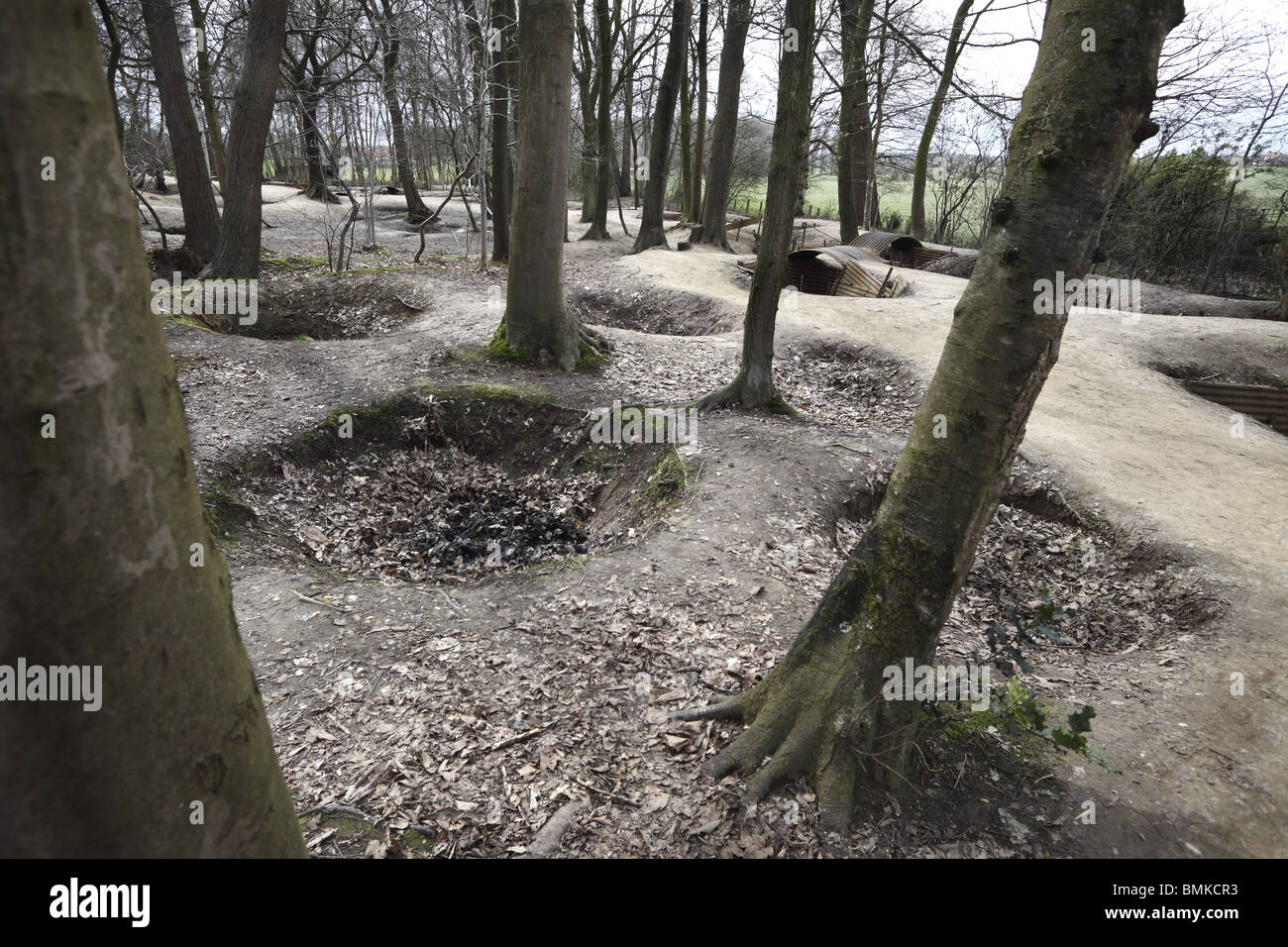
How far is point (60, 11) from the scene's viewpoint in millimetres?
1096

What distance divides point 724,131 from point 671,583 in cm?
1492

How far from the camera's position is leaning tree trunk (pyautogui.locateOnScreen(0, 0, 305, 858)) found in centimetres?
108

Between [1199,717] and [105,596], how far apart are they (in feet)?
14.6

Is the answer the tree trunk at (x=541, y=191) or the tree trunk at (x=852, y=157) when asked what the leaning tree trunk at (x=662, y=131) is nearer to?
the tree trunk at (x=852, y=157)

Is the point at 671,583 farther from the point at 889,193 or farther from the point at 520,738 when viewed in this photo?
the point at 889,193

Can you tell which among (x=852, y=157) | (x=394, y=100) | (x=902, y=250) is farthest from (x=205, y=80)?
(x=902, y=250)

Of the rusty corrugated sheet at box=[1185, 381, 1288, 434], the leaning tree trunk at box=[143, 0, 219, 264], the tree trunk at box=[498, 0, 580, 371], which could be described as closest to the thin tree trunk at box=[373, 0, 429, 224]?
the leaning tree trunk at box=[143, 0, 219, 264]

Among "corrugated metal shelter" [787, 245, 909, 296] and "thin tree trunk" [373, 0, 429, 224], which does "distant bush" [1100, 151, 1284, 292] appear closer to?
"corrugated metal shelter" [787, 245, 909, 296]

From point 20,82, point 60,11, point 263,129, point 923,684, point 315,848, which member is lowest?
point 315,848

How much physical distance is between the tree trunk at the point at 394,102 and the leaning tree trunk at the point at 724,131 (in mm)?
6683

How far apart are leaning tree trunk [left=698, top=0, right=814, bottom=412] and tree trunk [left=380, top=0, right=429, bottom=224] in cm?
843

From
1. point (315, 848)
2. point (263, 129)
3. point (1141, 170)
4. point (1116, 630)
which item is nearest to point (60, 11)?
point (315, 848)

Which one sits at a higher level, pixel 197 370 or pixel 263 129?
pixel 263 129

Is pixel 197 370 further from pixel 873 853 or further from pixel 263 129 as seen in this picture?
pixel 873 853
